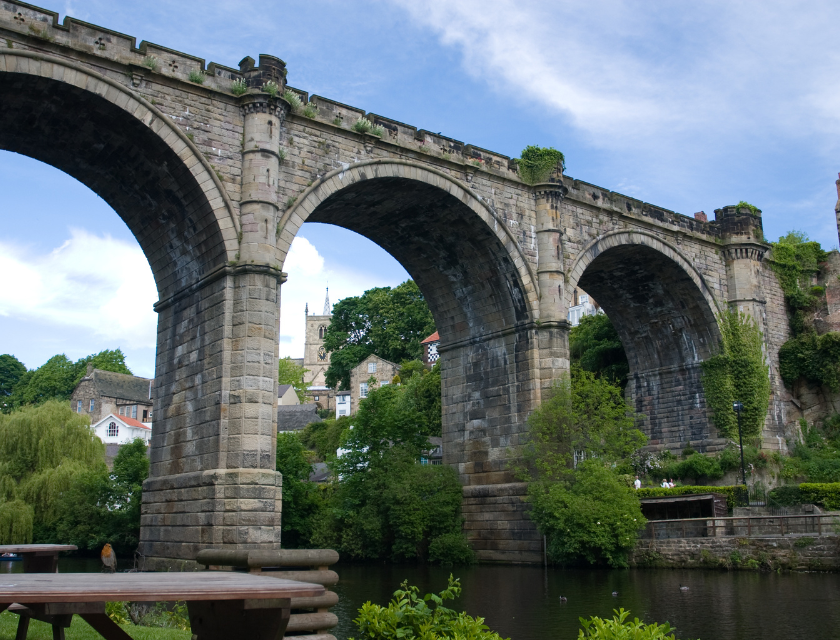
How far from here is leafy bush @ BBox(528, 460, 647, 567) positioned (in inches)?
847

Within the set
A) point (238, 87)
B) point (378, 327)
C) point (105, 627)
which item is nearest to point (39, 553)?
point (105, 627)

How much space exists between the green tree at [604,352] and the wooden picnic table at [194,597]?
30.5 meters

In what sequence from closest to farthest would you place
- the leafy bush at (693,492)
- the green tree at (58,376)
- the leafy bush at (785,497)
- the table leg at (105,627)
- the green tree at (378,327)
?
the table leg at (105,627) → the leafy bush at (785,497) → the leafy bush at (693,492) → the green tree at (378,327) → the green tree at (58,376)

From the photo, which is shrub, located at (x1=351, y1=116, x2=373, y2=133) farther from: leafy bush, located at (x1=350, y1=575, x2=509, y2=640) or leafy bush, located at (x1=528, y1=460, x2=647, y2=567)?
leafy bush, located at (x1=350, y1=575, x2=509, y2=640)

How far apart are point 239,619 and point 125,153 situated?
15.6 m

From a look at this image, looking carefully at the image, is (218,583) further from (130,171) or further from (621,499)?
(621,499)

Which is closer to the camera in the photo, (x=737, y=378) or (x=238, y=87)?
(x=238, y=87)

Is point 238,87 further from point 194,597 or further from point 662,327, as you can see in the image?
point 662,327

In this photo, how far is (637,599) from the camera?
48.8 ft

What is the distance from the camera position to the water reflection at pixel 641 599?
11773 millimetres

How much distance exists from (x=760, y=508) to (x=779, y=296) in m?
12.5

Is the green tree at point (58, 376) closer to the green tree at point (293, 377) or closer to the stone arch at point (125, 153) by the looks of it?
the green tree at point (293, 377)

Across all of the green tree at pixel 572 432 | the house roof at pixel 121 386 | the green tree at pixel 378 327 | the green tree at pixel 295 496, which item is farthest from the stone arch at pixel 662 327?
the house roof at pixel 121 386

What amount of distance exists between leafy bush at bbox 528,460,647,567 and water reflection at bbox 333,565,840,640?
0.79 m
